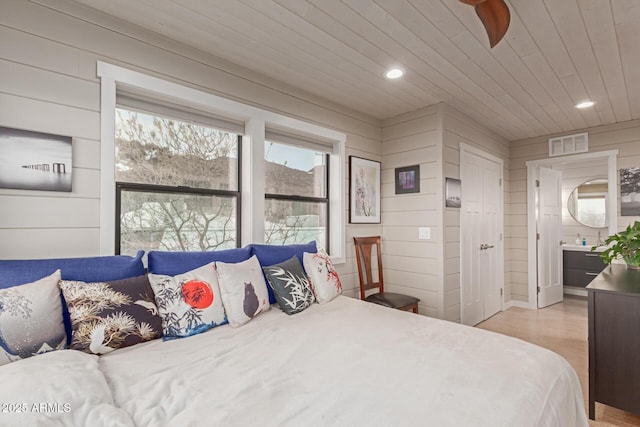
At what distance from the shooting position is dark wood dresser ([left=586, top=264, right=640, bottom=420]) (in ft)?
6.42

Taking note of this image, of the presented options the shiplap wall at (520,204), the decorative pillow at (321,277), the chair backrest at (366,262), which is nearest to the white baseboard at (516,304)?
the shiplap wall at (520,204)

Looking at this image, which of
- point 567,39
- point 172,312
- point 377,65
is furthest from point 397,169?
point 172,312

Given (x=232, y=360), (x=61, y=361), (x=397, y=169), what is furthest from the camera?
(x=397, y=169)

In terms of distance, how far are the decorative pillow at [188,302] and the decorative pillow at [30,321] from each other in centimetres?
42

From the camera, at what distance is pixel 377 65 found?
8.24ft

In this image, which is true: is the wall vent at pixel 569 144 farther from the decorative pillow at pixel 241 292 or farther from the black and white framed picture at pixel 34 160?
the black and white framed picture at pixel 34 160

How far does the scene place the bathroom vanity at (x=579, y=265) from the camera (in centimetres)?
492

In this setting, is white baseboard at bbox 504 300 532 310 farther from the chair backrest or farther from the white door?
the chair backrest

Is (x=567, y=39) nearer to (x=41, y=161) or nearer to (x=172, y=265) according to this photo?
(x=172, y=265)

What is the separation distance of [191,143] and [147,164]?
37 centimetres

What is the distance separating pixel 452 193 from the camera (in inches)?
135

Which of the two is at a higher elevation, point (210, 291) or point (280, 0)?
point (280, 0)

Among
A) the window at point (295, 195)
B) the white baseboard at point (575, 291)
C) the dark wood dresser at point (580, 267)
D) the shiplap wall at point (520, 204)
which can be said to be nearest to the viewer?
the window at point (295, 195)

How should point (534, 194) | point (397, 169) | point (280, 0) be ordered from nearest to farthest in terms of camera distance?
point (280, 0)
point (397, 169)
point (534, 194)
